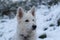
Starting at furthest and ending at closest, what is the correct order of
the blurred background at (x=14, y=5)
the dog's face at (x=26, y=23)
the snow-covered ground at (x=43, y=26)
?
the blurred background at (x=14, y=5) → the snow-covered ground at (x=43, y=26) → the dog's face at (x=26, y=23)

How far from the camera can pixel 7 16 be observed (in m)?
9.96

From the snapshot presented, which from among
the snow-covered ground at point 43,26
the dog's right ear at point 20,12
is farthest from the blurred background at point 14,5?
the dog's right ear at point 20,12

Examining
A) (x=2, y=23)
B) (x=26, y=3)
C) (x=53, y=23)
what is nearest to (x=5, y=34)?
(x=2, y=23)

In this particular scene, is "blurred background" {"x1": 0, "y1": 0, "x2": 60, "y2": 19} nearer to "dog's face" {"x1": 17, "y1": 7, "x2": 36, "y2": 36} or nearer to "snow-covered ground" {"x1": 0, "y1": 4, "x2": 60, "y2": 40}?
"snow-covered ground" {"x1": 0, "y1": 4, "x2": 60, "y2": 40}

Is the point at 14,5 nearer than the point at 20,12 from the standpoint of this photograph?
No

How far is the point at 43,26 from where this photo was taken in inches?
322

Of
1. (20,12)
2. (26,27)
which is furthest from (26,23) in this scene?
(20,12)

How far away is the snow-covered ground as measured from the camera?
7473 millimetres

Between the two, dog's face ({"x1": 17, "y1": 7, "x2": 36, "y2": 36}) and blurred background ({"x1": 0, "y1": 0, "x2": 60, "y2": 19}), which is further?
blurred background ({"x1": 0, "y1": 0, "x2": 60, "y2": 19})

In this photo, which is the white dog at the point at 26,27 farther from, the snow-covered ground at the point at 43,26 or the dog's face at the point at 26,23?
the snow-covered ground at the point at 43,26

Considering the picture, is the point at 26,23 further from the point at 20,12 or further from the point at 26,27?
the point at 20,12

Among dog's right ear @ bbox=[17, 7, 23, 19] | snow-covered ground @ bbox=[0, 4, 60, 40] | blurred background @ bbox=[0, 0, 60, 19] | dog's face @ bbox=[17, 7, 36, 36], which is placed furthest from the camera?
blurred background @ bbox=[0, 0, 60, 19]

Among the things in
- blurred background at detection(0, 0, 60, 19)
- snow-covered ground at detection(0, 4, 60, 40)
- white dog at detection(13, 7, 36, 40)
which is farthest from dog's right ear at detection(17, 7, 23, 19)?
blurred background at detection(0, 0, 60, 19)

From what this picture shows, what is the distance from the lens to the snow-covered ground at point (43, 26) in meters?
7.47
